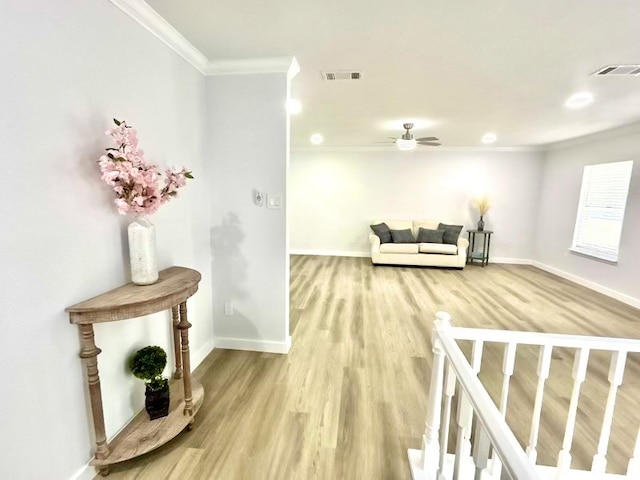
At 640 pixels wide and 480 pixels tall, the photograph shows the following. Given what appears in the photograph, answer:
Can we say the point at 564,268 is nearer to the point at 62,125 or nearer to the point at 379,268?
the point at 379,268

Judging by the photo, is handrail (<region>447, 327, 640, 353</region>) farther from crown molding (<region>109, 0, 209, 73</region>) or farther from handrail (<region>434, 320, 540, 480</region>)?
crown molding (<region>109, 0, 209, 73</region>)

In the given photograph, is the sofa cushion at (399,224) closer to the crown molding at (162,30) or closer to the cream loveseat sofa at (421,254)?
the cream loveseat sofa at (421,254)

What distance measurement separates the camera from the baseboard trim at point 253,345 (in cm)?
270

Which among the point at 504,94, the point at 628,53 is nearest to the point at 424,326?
the point at 504,94

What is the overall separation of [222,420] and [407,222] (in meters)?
5.57

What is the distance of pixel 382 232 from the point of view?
6.21 meters

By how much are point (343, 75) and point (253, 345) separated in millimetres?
2503

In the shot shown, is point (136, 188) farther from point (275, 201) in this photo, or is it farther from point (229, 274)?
point (229, 274)

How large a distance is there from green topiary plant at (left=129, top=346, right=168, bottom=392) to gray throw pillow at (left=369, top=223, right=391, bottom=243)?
5.00 meters

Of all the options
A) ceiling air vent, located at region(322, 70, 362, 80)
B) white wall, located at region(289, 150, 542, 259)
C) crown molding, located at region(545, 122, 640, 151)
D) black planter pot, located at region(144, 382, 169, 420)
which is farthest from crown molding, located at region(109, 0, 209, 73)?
crown molding, located at region(545, 122, 640, 151)

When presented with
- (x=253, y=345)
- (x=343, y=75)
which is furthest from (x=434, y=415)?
(x=343, y=75)

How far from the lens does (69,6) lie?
1.31 metres

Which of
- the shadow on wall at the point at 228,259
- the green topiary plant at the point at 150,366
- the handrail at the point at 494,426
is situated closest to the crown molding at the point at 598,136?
the handrail at the point at 494,426

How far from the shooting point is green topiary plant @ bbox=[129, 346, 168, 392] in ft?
5.43
